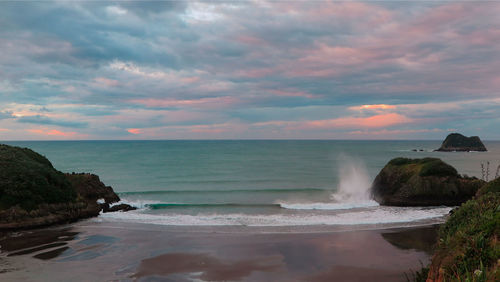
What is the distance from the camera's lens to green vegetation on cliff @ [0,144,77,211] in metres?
20.8

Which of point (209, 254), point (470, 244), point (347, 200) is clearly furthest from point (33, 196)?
point (347, 200)

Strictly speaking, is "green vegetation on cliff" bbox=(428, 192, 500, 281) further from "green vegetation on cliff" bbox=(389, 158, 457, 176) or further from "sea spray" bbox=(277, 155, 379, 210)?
"sea spray" bbox=(277, 155, 379, 210)

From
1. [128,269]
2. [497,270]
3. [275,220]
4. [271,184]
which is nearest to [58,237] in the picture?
[128,269]

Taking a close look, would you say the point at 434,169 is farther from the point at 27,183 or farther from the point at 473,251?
the point at 27,183

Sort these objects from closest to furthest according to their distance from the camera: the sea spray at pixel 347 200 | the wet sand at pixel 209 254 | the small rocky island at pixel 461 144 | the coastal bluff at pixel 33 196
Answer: the wet sand at pixel 209 254
the coastal bluff at pixel 33 196
the sea spray at pixel 347 200
the small rocky island at pixel 461 144

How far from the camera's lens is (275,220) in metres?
22.6

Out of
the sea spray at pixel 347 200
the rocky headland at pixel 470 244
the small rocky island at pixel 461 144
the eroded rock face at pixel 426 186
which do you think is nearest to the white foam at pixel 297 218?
the eroded rock face at pixel 426 186

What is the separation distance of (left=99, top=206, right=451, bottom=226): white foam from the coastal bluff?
2107 millimetres

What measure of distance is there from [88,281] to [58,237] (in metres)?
7.25

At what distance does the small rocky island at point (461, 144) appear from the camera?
136212 mm

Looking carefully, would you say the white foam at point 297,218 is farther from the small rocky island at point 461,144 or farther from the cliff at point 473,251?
the small rocky island at point 461,144

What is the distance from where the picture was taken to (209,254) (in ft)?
49.2

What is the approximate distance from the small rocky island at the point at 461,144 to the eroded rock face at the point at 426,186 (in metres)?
129

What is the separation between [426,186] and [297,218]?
10732 millimetres
